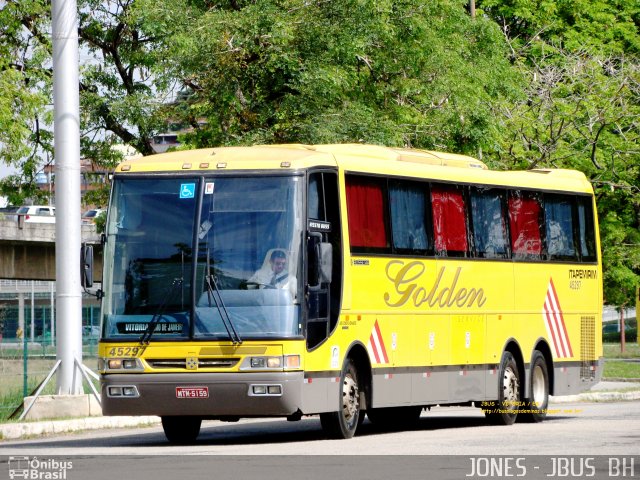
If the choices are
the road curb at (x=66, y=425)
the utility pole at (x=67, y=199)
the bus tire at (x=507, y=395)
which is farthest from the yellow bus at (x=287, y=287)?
the utility pole at (x=67, y=199)

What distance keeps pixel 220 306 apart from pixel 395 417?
223 inches

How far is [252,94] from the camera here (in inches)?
1142

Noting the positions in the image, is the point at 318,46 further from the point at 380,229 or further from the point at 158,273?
the point at 158,273

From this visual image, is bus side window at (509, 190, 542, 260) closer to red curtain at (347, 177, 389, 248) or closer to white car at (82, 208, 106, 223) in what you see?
red curtain at (347, 177, 389, 248)

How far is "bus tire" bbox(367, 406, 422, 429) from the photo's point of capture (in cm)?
2158

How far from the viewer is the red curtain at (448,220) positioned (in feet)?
67.6

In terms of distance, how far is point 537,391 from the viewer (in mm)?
23078

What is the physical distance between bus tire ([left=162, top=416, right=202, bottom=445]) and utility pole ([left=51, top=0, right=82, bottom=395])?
15.2ft

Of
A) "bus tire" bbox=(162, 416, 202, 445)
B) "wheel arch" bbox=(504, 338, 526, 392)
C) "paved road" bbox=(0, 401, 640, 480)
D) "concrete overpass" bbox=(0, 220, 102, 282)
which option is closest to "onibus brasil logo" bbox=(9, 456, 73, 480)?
"paved road" bbox=(0, 401, 640, 480)

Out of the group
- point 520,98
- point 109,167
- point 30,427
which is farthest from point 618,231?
point 30,427

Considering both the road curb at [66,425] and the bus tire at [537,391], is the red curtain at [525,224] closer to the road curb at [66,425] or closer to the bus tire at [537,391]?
the bus tire at [537,391]

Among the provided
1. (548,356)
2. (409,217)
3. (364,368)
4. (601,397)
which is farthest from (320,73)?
(364,368)

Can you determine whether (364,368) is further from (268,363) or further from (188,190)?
(188,190)

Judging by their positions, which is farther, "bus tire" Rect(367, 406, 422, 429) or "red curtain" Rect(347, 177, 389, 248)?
"bus tire" Rect(367, 406, 422, 429)
